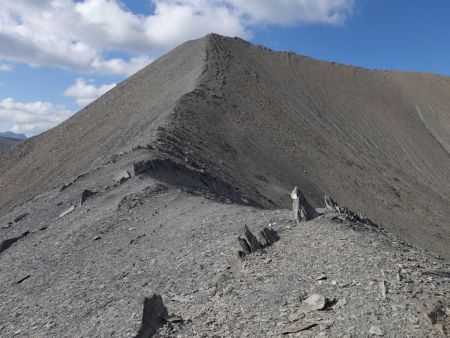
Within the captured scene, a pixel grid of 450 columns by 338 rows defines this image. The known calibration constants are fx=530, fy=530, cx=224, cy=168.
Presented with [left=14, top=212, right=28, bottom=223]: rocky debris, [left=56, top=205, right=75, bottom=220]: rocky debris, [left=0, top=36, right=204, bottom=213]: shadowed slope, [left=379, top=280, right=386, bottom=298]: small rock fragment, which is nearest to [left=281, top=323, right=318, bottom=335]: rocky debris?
[left=379, top=280, right=386, bottom=298]: small rock fragment

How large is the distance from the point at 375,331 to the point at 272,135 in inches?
1106

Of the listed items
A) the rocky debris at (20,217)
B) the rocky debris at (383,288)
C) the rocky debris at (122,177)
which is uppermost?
the rocky debris at (122,177)

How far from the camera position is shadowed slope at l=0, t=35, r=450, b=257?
85.8 feet

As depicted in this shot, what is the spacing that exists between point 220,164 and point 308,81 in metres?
29.5

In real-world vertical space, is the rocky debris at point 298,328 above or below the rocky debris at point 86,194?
below

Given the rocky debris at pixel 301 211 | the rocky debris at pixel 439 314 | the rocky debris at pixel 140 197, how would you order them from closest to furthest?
the rocky debris at pixel 439 314, the rocky debris at pixel 301 211, the rocky debris at pixel 140 197

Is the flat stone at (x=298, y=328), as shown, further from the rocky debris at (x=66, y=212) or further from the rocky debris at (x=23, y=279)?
the rocky debris at (x=66, y=212)

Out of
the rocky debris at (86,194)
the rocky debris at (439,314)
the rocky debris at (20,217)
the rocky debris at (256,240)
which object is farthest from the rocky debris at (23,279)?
the rocky debris at (439,314)

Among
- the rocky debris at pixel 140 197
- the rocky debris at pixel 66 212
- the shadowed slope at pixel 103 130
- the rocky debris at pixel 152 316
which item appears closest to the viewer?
the rocky debris at pixel 152 316

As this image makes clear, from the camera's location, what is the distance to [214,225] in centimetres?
1141

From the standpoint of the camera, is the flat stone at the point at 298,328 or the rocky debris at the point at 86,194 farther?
the rocky debris at the point at 86,194

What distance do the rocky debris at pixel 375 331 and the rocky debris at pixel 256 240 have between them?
3.36 m

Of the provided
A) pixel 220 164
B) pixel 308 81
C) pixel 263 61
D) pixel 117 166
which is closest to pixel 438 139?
pixel 308 81

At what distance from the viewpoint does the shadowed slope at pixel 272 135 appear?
2614 centimetres
